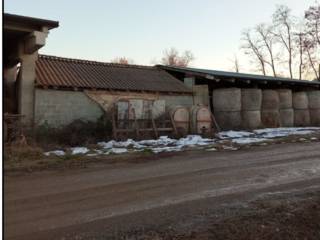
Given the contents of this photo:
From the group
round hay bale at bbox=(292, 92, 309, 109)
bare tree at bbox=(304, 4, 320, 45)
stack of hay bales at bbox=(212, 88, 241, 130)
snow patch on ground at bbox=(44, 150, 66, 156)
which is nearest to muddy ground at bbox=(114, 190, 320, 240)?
snow patch on ground at bbox=(44, 150, 66, 156)

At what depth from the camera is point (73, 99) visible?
17.2 m

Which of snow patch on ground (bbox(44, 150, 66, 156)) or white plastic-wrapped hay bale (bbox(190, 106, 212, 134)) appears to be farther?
white plastic-wrapped hay bale (bbox(190, 106, 212, 134))

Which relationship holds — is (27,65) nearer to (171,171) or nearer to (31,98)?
(31,98)

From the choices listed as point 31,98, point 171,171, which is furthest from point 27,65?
point 171,171

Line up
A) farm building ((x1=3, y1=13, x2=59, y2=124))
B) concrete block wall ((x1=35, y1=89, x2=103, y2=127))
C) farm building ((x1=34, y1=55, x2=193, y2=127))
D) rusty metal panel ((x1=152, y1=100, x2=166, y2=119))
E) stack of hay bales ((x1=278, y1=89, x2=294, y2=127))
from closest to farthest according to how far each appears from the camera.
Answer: farm building ((x1=3, y1=13, x2=59, y2=124))
concrete block wall ((x1=35, y1=89, x2=103, y2=127))
farm building ((x1=34, y1=55, x2=193, y2=127))
rusty metal panel ((x1=152, y1=100, x2=166, y2=119))
stack of hay bales ((x1=278, y1=89, x2=294, y2=127))

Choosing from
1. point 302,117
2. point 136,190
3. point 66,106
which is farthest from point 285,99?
point 136,190

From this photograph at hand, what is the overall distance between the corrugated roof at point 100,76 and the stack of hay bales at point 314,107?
10.4m

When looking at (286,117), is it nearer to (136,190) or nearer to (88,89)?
(88,89)

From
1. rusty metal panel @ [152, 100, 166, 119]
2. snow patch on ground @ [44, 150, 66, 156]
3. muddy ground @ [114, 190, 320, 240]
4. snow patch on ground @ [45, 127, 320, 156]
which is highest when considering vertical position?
rusty metal panel @ [152, 100, 166, 119]

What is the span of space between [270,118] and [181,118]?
7627 millimetres

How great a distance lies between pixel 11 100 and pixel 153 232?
1383 cm

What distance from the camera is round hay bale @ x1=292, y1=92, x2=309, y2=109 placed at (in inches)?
1053

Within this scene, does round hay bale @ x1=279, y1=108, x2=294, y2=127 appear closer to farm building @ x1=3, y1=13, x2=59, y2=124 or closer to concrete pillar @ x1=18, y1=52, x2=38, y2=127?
concrete pillar @ x1=18, y1=52, x2=38, y2=127

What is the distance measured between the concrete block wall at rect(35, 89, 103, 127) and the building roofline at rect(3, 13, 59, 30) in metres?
3.47
